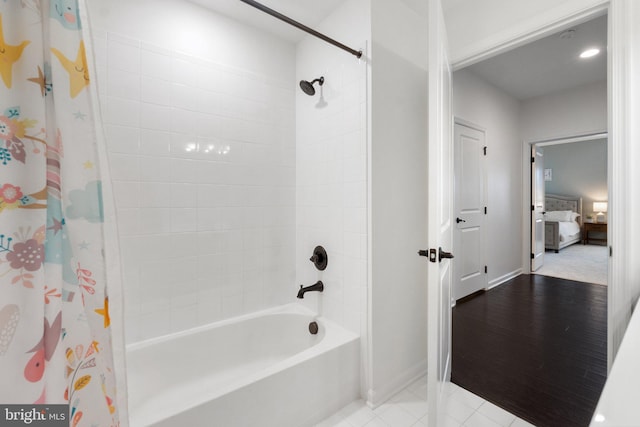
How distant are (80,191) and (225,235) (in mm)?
1389

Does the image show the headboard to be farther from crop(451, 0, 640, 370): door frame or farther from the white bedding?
crop(451, 0, 640, 370): door frame

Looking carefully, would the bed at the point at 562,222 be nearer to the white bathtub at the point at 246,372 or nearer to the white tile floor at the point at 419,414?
the white tile floor at the point at 419,414

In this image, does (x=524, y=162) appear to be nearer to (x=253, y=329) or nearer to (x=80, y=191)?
(x=253, y=329)

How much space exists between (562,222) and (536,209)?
258 cm

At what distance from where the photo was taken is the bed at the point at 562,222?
592 centimetres

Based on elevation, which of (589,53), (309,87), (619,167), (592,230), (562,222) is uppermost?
(589,53)

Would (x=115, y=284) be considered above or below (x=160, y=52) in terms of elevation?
below

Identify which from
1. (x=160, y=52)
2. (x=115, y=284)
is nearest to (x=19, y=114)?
(x=115, y=284)

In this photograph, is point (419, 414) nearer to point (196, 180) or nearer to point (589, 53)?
point (196, 180)

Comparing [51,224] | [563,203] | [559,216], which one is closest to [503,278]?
[559,216]

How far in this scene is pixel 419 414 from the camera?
1.60 m

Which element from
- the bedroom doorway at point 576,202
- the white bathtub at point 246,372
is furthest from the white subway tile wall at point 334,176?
the bedroom doorway at point 576,202

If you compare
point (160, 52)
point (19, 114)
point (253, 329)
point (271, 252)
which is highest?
point (160, 52)

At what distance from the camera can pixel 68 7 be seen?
0.59 m
